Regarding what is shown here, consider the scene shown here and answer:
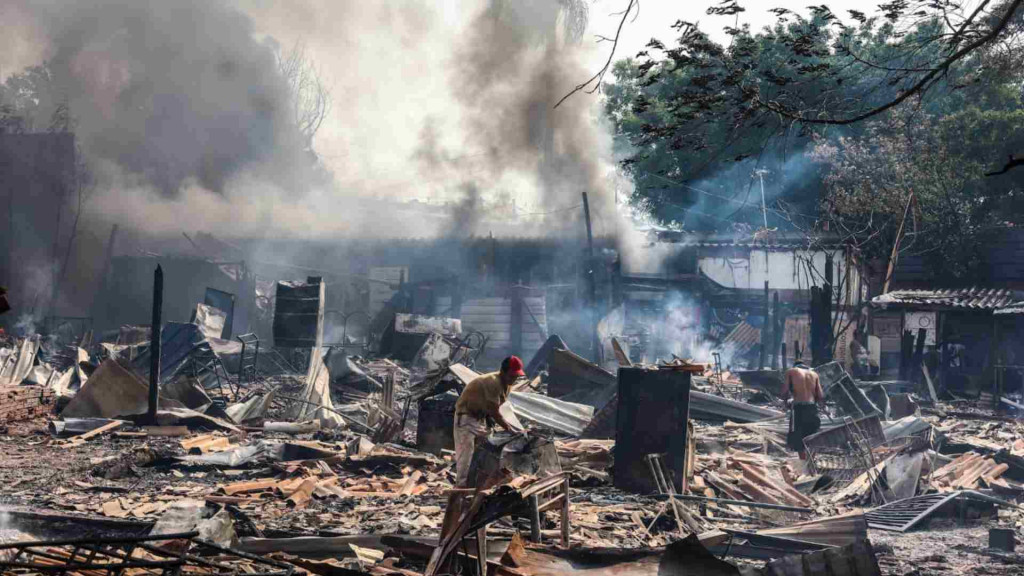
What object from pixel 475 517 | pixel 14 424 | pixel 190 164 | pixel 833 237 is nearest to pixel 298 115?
pixel 190 164

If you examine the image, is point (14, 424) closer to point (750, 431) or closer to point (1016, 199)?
point (750, 431)

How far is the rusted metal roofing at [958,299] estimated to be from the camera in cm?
2239

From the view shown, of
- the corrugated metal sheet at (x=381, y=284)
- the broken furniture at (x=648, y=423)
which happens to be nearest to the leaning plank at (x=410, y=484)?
the broken furniture at (x=648, y=423)

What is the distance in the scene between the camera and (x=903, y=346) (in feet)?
69.3

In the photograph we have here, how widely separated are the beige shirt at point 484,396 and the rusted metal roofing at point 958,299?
59.1 ft

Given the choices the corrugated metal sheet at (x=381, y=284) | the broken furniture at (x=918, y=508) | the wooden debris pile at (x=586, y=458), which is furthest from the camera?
the corrugated metal sheet at (x=381, y=284)

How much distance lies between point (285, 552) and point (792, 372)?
7604 millimetres

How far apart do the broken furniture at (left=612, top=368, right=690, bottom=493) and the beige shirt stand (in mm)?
1765

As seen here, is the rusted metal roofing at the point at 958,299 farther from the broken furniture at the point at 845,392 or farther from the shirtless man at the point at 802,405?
the shirtless man at the point at 802,405

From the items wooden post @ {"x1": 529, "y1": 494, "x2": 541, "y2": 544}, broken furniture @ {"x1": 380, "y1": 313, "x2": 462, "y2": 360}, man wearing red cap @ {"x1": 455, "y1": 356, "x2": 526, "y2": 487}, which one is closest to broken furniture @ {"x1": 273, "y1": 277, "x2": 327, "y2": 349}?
broken furniture @ {"x1": 380, "y1": 313, "x2": 462, "y2": 360}

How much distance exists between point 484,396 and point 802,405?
16.5 feet

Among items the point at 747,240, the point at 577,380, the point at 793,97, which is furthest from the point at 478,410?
the point at 747,240

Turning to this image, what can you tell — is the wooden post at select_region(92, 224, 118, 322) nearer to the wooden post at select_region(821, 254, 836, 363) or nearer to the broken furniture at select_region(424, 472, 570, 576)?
the wooden post at select_region(821, 254, 836, 363)

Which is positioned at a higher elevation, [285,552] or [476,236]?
[476,236]
